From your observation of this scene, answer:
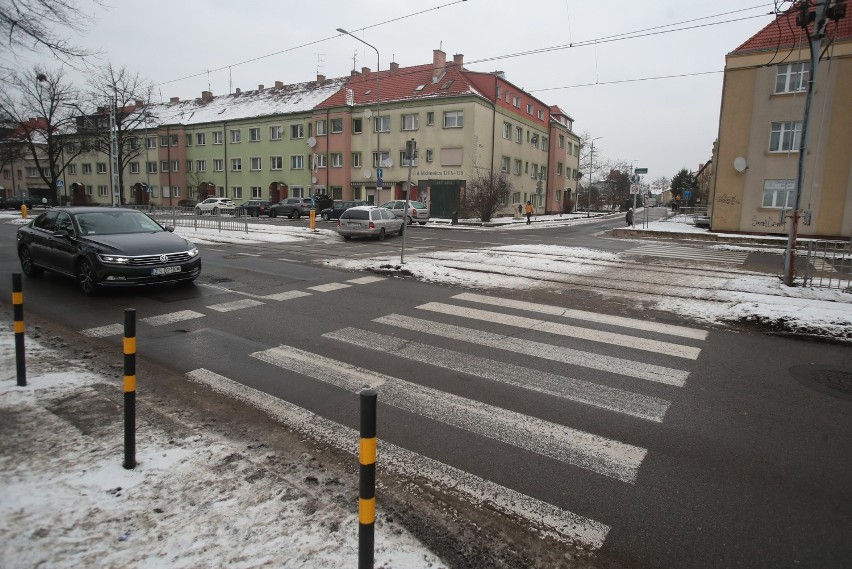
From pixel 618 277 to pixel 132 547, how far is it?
11942 mm

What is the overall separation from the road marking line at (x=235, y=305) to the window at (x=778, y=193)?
27.4 metres

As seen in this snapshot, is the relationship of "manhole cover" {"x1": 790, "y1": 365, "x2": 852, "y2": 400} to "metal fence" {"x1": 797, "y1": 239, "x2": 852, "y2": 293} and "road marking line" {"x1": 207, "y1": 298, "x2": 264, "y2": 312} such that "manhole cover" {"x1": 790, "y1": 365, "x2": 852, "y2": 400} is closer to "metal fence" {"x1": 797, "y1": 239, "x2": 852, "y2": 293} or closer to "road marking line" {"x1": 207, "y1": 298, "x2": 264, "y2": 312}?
"metal fence" {"x1": 797, "y1": 239, "x2": 852, "y2": 293}

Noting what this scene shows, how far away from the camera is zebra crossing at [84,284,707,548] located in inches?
145

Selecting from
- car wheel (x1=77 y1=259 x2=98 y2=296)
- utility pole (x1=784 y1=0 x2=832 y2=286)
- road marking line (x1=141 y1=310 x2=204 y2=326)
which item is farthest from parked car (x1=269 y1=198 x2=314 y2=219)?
utility pole (x1=784 y1=0 x2=832 y2=286)

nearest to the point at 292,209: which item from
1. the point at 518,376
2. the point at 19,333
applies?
the point at 19,333

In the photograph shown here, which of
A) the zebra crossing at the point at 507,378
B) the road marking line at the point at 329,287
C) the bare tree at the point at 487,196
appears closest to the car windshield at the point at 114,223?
the zebra crossing at the point at 507,378

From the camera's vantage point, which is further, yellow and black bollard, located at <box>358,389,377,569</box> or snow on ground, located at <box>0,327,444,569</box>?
snow on ground, located at <box>0,327,444,569</box>

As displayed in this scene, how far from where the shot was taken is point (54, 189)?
1898 inches

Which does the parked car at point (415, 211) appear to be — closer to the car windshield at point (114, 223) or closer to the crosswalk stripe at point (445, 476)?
the car windshield at point (114, 223)

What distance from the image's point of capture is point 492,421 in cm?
448

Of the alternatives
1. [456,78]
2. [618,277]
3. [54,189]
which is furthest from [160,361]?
[54,189]

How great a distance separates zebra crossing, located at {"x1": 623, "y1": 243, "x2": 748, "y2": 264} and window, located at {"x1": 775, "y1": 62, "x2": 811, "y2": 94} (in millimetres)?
11120

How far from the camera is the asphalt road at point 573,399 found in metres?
3.17

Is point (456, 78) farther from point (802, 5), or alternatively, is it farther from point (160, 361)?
point (160, 361)
